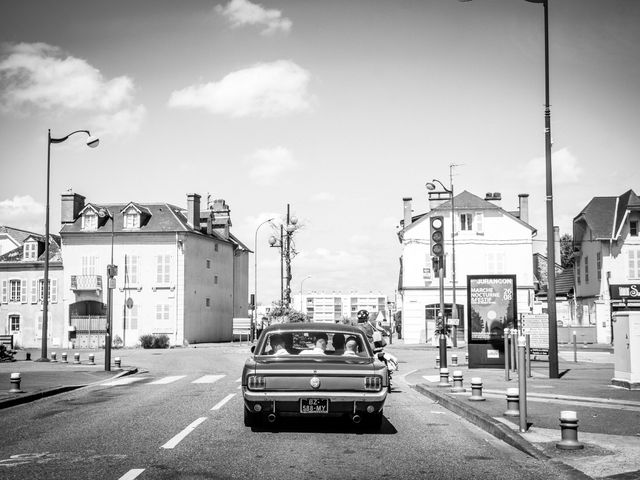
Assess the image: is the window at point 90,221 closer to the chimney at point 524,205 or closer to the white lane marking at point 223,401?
the chimney at point 524,205

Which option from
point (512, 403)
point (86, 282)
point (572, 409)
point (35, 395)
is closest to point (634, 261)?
point (86, 282)

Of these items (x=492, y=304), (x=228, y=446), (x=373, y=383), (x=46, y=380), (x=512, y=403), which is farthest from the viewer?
(x=492, y=304)

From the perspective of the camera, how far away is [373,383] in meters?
10.5

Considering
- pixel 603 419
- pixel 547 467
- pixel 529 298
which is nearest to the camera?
pixel 547 467

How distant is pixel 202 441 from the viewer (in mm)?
9945

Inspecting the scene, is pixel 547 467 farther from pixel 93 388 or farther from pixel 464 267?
pixel 464 267

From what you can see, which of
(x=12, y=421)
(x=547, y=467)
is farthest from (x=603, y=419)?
(x=12, y=421)

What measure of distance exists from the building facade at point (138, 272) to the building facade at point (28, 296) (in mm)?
1767

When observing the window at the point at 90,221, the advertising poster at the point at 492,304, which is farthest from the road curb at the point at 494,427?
the window at the point at 90,221

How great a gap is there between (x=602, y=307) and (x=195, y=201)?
104ft

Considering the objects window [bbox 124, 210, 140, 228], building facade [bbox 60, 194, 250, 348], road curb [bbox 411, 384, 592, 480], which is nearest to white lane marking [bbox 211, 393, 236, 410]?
road curb [bbox 411, 384, 592, 480]

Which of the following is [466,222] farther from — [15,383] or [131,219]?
[15,383]

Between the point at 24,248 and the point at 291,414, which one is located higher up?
the point at 24,248

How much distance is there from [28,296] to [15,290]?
1314mm
